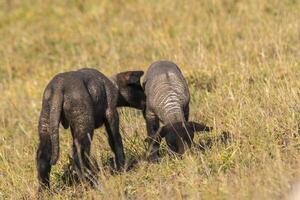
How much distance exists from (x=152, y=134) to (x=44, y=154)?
162cm

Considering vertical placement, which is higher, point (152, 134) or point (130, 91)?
point (130, 91)

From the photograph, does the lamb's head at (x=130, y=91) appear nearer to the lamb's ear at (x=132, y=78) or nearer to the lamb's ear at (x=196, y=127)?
the lamb's ear at (x=132, y=78)

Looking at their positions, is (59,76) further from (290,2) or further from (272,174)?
(290,2)

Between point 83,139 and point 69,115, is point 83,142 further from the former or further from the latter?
point 69,115

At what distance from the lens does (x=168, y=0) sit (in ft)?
54.3

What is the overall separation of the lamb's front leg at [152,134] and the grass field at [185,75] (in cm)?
15

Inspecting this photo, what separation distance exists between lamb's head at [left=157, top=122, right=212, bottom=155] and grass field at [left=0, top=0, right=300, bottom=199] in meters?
0.14

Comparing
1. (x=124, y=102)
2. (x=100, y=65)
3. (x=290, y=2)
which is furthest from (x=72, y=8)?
(x=124, y=102)

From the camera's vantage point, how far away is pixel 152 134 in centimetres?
891

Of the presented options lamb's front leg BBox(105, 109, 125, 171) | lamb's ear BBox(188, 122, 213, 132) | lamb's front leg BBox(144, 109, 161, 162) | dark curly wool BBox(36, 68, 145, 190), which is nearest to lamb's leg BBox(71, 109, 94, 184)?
dark curly wool BBox(36, 68, 145, 190)

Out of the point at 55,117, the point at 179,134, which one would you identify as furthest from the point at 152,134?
the point at 55,117

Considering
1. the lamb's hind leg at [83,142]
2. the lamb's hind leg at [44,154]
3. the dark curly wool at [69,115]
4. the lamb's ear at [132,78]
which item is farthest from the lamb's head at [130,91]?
the lamb's hind leg at [44,154]

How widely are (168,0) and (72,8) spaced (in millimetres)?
2924

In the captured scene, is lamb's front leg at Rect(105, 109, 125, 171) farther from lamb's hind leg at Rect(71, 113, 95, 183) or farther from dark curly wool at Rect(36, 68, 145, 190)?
lamb's hind leg at Rect(71, 113, 95, 183)
